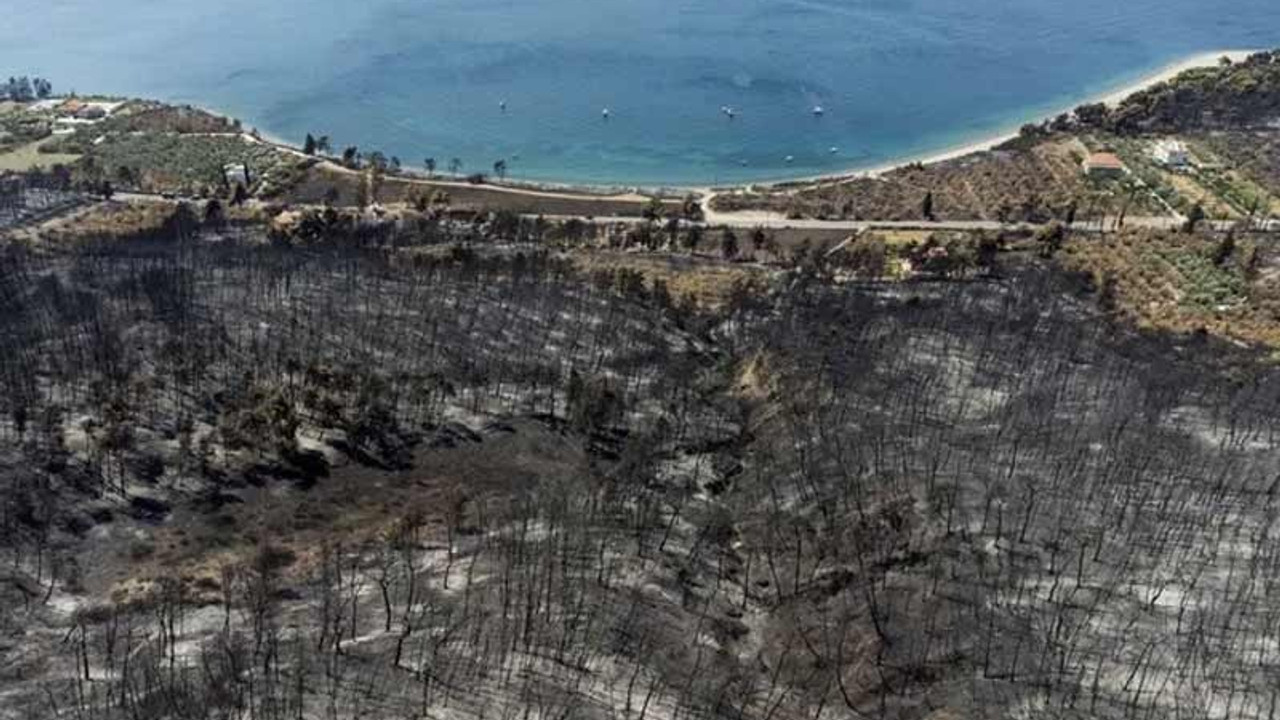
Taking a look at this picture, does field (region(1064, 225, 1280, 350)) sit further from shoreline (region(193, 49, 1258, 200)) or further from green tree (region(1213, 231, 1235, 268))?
shoreline (region(193, 49, 1258, 200))

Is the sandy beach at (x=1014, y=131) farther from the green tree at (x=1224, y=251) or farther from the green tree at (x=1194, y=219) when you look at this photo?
the green tree at (x=1224, y=251)

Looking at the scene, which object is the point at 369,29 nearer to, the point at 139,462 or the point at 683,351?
the point at 683,351

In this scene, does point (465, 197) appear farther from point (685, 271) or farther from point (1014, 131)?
point (1014, 131)

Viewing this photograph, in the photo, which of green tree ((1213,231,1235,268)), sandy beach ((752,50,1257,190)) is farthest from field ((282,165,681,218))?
green tree ((1213,231,1235,268))

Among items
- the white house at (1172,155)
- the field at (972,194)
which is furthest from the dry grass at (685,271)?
the white house at (1172,155)

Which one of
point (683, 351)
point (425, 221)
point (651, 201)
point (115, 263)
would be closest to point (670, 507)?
point (683, 351)

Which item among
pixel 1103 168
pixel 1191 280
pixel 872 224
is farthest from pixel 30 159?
pixel 1191 280
